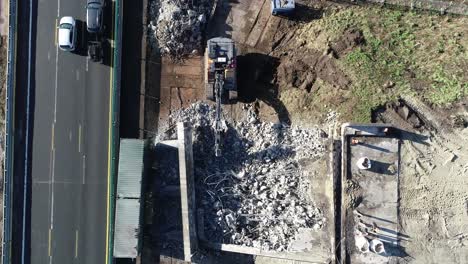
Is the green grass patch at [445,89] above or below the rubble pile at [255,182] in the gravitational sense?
above

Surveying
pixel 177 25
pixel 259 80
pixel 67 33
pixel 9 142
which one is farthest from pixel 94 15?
pixel 259 80

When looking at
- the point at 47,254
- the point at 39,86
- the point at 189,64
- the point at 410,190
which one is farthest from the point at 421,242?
the point at 39,86

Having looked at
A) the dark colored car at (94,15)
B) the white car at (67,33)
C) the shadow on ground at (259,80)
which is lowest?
the shadow on ground at (259,80)

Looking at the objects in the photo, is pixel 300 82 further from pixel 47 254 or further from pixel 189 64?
pixel 47 254

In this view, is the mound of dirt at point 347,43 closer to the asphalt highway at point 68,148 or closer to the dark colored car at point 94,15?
the asphalt highway at point 68,148

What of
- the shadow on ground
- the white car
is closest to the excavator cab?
the shadow on ground

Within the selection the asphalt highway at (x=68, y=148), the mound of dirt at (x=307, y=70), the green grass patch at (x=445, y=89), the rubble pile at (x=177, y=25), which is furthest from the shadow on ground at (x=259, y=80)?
the green grass patch at (x=445, y=89)

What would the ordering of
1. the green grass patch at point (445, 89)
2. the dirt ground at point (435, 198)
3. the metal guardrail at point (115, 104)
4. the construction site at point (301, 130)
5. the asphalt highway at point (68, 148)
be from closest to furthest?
the dirt ground at point (435, 198) < the construction site at point (301, 130) < the green grass patch at point (445, 89) < the metal guardrail at point (115, 104) < the asphalt highway at point (68, 148)

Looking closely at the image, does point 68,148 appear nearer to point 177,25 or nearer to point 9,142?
point 9,142
